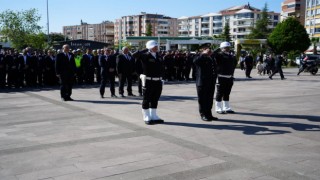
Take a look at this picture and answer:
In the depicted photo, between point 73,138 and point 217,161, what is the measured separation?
304cm

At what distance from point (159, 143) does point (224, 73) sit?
3.93 meters

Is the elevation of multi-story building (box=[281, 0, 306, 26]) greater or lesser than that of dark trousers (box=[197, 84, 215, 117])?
greater

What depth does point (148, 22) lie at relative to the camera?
15112 cm

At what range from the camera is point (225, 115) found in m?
9.60

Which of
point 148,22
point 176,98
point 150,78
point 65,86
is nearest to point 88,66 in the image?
point 65,86

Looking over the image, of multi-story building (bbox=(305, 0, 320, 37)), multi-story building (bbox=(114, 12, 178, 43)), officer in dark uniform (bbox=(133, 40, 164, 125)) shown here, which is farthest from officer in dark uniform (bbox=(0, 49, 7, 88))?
multi-story building (bbox=(114, 12, 178, 43))

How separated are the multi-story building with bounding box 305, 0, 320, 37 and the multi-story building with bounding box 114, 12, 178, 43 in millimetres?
65766

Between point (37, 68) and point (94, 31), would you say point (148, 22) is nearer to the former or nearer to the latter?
point (94, 31)

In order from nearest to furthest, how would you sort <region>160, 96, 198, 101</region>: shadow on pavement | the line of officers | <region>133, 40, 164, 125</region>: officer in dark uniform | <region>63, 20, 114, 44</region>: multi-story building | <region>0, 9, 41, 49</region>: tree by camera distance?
<region>133, 40, 164, 125</region>: officer in dark uniform → <region>160, 96, 198, 101</region>: shadow on pavement → the line of officers → <region>0, 9, 41, 49</region>: tree → <region>63, 20, 114, 44</region>: multi-story building

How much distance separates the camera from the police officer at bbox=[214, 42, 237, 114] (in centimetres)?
973

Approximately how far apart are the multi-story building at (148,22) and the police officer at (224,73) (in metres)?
141

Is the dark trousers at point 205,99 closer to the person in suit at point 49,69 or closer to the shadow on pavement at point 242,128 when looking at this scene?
the shadow on pavement at point 242,128

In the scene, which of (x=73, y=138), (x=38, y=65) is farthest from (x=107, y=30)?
(x=73, y=138)

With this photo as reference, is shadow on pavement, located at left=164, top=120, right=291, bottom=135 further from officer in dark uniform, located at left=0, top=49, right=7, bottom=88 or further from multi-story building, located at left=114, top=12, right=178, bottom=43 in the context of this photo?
multi-story building, located at left=114, top=12, right=178, bottom=43
